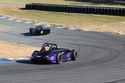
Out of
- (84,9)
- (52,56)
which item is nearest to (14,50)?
(52,56)

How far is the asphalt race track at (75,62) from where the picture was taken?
17.8 m

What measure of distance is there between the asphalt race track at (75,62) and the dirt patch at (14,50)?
5.80ft

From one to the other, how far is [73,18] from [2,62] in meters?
25.2

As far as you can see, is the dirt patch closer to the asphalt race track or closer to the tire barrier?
the asphalt race track

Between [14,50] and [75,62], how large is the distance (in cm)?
562

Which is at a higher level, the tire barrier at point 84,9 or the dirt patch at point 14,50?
the dirt patch at point 14,50

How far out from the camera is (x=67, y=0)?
232 ft

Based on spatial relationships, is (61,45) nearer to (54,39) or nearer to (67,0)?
(54,39)

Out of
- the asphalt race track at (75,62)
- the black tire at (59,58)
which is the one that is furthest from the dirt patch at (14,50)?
the black tire at (59,58)

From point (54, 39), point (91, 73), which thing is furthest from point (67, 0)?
point (91, 73)

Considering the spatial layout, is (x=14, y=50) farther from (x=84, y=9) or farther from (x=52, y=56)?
(x=84, y=9)

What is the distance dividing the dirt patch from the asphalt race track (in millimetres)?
1769

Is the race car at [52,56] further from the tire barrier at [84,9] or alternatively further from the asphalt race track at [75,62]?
the tire barrier at [84,9]

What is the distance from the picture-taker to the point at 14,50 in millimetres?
27875
